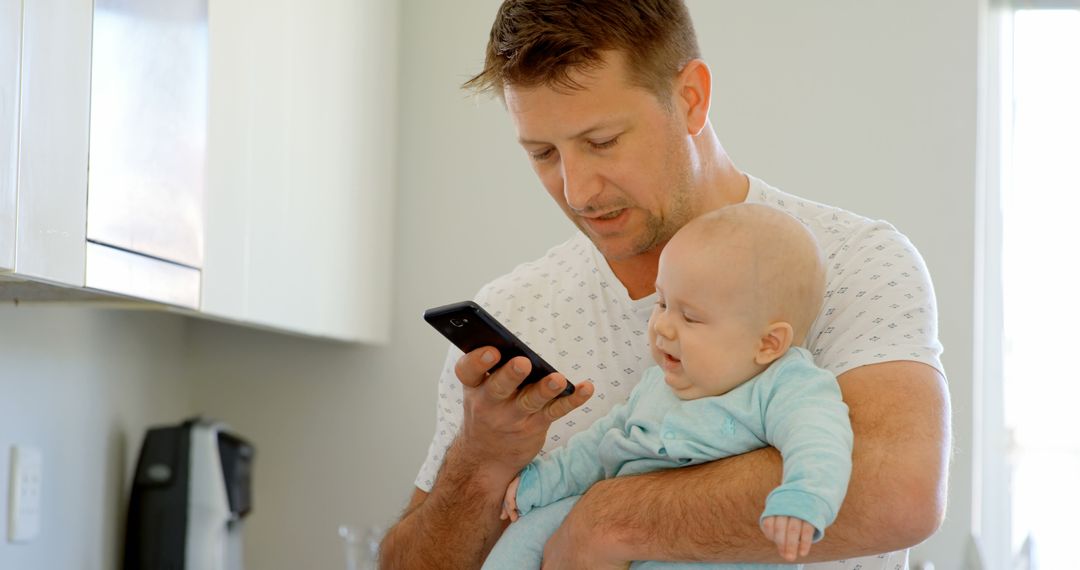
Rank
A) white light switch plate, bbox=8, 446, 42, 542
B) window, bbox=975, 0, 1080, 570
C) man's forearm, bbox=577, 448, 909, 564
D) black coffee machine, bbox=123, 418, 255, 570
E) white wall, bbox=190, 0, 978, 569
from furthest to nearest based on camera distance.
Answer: window, bbox=975, 0, 1080, 570 → white wall, bbox=190, 0, 978, 569 → black coffee machine, bbox=123, 418, 255, 570 → white light switch plate, bbox=8, 446, 42, 542 → man's forearm, bbox=577, 448, 909, 564

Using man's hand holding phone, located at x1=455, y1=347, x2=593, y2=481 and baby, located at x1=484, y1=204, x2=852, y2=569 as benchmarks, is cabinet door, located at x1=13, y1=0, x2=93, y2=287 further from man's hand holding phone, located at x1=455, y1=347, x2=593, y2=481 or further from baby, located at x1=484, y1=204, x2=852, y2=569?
baby, located at x1=484, y1=204, x2=852, y2=569

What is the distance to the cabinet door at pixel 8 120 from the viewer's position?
1.10 meters

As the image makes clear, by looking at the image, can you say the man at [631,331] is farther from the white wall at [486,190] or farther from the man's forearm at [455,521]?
the white wall at [486,190]

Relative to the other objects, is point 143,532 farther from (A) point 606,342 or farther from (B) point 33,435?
(A) point 606,342

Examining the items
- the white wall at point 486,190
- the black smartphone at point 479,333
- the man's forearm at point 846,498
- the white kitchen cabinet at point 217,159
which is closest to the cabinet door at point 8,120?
the white kitchen cabinet at point 217,159

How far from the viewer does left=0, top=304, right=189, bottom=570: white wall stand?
2047 mm

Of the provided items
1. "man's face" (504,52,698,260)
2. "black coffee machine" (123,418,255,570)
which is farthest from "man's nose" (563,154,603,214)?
"black coffee machine" (123,418,255,570)

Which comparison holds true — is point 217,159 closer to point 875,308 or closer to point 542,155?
point 542,155

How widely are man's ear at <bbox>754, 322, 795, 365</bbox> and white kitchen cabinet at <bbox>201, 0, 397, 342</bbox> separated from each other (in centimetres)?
88

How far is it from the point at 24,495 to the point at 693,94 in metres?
1.34

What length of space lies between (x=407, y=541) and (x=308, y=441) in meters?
1.66

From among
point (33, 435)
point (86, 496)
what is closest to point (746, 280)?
point (33, 435)

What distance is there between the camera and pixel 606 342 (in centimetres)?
149

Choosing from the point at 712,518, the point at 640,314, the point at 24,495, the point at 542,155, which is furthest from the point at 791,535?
the point at 24,495
